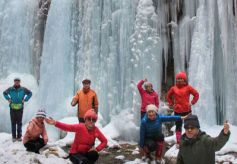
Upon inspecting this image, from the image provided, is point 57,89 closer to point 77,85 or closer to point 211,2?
point 77,85

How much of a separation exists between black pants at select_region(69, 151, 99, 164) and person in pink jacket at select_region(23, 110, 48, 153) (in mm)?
1256

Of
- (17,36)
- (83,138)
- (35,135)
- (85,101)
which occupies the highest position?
(17,36)

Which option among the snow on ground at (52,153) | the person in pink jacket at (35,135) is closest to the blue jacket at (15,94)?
the snow on ground at (52,153)

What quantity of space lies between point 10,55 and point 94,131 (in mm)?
8324

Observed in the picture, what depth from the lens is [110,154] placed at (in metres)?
8.85

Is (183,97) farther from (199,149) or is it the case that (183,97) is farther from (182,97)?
(199,149)

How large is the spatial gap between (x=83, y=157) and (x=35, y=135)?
60.0 inches

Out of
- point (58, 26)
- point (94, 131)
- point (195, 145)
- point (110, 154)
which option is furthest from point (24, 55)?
point (195, 145)

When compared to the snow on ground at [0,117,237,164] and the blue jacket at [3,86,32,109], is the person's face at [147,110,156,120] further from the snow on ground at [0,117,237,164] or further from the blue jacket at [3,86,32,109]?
the blue jacket at [3,86,32,109]

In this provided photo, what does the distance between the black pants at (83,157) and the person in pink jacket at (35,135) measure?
1.26 m

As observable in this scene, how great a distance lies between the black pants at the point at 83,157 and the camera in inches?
235

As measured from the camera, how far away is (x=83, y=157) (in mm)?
6027

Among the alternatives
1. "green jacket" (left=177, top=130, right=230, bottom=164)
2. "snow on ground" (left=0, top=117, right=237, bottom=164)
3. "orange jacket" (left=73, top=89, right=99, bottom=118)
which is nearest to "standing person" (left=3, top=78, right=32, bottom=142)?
→ "snow on ground" (left=0, top=117, right=237, bottom=164)

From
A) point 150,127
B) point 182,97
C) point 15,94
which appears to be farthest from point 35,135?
point 182,97
